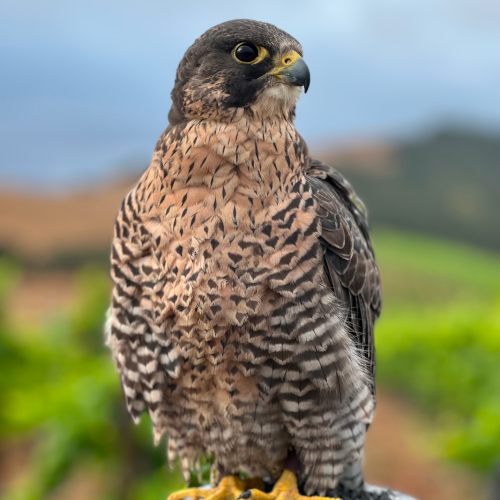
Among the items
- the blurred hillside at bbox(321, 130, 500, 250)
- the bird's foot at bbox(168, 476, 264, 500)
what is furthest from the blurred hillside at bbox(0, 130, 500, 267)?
the bird's foot at bbox(168, 476, 264, 500)

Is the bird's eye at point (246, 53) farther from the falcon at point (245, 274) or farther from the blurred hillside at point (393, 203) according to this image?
the blurred hillside at point (393, 203)

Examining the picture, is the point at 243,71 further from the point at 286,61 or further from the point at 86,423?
the point at 86,423

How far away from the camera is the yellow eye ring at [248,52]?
2.04 metres

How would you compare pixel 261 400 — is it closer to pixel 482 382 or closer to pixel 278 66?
pixel 278 66

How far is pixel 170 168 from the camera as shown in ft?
7.06

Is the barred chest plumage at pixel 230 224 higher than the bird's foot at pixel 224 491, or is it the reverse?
the barred chest plumage at pixel 230 224

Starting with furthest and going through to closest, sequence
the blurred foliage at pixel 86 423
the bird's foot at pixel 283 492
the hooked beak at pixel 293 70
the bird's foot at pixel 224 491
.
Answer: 1. the blurred foliage at pixel 86 423
2. the bird's foot at pixel 224 491
3. the bird's foot at pixel 283 492
4. the hooked beak at pixel 293 70

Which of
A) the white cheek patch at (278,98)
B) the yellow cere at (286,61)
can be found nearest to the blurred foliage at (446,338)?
the white cheek patch at (278,98)

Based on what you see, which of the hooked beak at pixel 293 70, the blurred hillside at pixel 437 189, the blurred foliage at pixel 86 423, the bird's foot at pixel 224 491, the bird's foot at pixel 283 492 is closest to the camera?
the hooked beak at pixel 293 70

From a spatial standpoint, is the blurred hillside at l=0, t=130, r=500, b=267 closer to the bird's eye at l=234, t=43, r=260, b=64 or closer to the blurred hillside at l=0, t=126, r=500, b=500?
the blurred hillside at l=0, t=126, r=500, b=500

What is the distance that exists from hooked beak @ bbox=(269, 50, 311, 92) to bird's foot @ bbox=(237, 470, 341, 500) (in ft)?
5.12

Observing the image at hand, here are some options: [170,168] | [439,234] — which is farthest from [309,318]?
[439,234]

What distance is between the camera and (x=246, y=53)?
204cm

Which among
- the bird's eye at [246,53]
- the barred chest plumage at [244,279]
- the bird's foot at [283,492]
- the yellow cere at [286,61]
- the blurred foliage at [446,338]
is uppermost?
the blurred foliage at [446,338]
